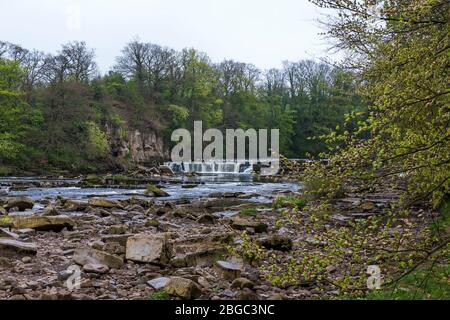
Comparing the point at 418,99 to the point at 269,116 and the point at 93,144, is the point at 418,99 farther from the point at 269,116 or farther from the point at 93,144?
the point at 269,116

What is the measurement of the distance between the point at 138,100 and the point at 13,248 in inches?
2106

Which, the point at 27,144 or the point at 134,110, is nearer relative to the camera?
the point at 27,144

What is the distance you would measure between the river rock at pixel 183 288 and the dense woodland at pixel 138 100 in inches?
324

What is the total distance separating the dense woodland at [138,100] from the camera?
45219mm

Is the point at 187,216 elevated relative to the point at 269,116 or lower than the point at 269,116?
lower

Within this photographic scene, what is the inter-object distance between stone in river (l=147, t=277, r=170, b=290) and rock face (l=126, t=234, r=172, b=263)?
3.82 ft

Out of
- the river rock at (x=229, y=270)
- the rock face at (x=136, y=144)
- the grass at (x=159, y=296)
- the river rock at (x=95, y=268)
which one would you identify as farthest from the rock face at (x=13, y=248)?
the rock face at (x=136, y=144)

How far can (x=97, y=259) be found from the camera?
8273mm

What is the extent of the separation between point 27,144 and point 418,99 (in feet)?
150

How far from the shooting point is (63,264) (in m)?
8.48

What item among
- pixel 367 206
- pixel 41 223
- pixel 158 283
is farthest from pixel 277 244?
pixel 367 206

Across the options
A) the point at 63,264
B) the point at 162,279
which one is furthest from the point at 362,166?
Answer: the point at 63,264

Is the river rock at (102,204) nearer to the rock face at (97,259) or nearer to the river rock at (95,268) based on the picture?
the rock face at (97,259)

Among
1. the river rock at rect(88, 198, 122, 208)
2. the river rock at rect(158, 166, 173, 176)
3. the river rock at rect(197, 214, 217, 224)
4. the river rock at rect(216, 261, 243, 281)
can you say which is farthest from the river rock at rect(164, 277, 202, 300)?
the river rock at rect(158, 166, 173, 176)
